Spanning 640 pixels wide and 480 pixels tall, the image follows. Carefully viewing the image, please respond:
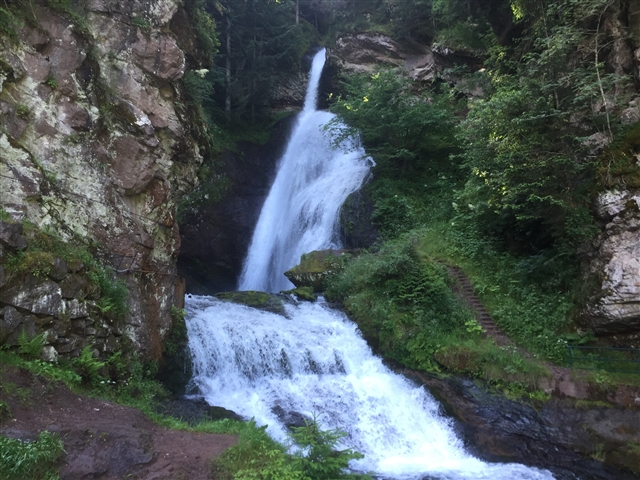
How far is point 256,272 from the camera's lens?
22594 mm

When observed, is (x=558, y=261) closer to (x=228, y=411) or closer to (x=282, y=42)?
(x=228, y=411)

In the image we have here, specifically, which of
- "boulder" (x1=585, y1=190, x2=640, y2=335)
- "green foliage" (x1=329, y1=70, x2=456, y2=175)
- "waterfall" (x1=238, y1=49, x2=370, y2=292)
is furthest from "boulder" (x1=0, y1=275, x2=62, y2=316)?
"green foliage" (x1=329, y1=70, x2=456, y2=175)

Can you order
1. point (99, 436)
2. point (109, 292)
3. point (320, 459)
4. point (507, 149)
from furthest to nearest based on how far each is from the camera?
point (507, 149) < point (109, 292) < point (99, 436) < point (320, 459)

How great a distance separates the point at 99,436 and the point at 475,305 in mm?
10641

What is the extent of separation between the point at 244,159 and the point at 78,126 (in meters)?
16.7

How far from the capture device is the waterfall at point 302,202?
69.4 ft

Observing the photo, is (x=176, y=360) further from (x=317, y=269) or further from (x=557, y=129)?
(x=557, y=129)

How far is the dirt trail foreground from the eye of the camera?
519cm

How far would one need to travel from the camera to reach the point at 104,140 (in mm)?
9781

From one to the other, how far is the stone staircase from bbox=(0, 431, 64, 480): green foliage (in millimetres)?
10265

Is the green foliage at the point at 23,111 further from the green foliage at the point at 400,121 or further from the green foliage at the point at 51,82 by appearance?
the green foliage at the point at 400,121

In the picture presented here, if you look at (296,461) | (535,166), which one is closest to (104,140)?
(296,461)

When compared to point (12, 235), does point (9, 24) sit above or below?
above

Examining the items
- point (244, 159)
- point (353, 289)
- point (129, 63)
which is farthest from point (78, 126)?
point (244, 159)
